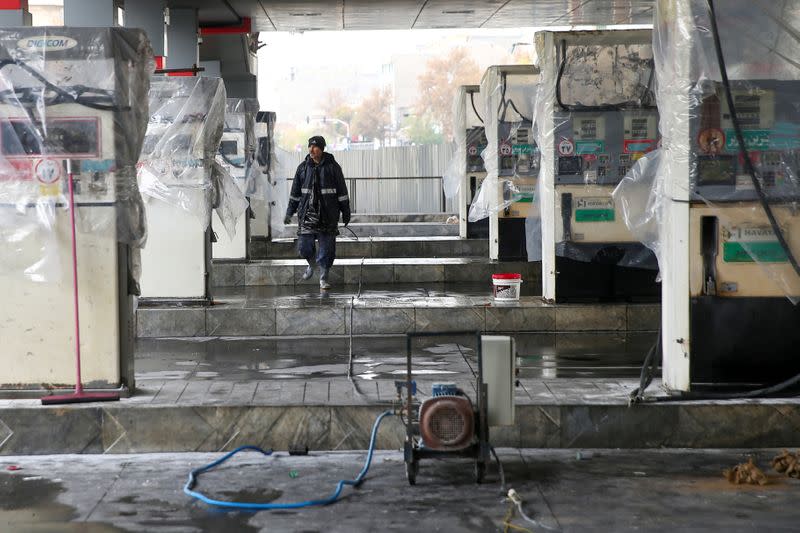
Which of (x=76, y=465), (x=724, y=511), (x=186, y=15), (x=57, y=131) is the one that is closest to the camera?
(x=724, y=511)

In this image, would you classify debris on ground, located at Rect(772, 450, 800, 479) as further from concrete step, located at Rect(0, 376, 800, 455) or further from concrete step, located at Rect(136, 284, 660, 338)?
concrete step, located at Rect(136, 284, 660, 338)

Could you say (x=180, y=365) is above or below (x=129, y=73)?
below

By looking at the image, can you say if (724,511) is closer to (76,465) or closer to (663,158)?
(663,158)

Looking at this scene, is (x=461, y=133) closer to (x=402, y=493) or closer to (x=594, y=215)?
(x=594, y=215)

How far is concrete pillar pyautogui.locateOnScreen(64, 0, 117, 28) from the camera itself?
1234cm

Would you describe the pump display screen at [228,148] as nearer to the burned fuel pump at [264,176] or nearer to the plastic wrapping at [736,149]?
the burned fuel pump at [264,176]

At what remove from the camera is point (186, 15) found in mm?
17062

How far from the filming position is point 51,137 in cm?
692

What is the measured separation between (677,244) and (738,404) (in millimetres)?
1094

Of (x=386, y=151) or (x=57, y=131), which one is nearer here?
(x=57, y=131)

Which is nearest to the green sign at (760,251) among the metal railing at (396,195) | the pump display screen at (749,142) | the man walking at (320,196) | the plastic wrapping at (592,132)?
the pump display screen at (749,142)

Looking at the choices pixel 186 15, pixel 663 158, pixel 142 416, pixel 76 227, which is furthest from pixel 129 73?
pixel 186 15

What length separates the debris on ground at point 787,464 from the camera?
5.96 meters

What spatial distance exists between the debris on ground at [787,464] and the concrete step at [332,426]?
1.83ft
